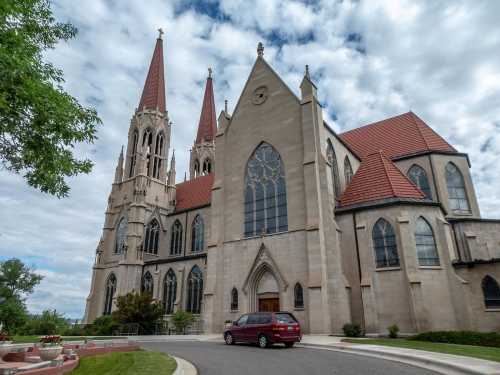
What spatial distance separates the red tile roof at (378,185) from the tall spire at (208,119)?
37.1 metres

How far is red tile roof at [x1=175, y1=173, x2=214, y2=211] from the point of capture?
131ft

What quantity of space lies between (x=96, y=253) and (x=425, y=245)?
34633 mm

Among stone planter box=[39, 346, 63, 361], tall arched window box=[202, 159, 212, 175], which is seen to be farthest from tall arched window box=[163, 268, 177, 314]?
tall arched window box=[202, 159, 212, 175]

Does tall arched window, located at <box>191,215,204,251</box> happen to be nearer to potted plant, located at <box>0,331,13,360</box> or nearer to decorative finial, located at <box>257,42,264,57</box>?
decorative finial, located at <box>257,42,264,57</box>

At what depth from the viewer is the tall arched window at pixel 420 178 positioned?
29.3 m

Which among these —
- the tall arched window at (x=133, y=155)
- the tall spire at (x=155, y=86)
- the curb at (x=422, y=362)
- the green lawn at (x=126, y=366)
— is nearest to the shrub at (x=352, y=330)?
the curb at (x=422, y=362)

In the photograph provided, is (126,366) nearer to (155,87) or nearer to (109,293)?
(109,293)

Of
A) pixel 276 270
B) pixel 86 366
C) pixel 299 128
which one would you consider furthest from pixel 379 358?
pixel 299 128

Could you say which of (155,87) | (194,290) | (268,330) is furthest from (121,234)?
(268,330)

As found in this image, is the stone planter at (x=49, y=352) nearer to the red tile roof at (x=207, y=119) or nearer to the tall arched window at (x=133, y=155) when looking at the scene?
the tall arched window at (x=133, y=155)

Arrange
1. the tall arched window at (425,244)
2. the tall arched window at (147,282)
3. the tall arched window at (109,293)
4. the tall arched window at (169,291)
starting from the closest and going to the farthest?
the tall arched window at (425,244) < the tall arched window at (169,291) < the tall arched window at (147,282) < the tall arched window at (109,293)

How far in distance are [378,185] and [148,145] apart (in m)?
31.1

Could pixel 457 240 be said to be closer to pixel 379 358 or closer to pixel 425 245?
pixel 425 245

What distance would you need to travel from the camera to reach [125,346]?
47.2ft
